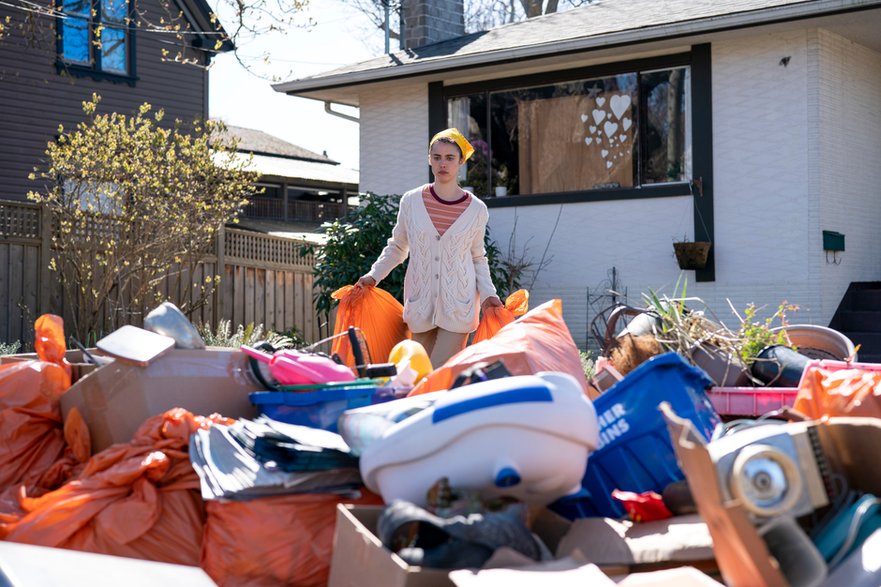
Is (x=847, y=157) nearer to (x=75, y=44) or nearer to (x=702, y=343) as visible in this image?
(x=702, y=343)

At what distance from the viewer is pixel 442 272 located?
19.7ft

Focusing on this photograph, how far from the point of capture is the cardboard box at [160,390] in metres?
4.01

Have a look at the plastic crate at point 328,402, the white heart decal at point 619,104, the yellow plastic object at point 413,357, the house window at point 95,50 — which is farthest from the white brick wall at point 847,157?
the house window at point 95,50

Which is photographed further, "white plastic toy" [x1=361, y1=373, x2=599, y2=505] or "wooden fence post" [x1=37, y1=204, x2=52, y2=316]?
"wooden fence post" [x1=37, y1=204, x2=52, y2=316]

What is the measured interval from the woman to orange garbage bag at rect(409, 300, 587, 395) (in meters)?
1.59

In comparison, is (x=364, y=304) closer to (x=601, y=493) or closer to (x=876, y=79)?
(x=601, y=493)

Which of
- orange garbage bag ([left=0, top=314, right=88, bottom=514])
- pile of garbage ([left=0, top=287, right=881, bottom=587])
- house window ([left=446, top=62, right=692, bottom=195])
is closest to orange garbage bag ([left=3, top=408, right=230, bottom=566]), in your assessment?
pile of garbage ([left=0, top=287, right=881, bottom=587])

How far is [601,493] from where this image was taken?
127 inches

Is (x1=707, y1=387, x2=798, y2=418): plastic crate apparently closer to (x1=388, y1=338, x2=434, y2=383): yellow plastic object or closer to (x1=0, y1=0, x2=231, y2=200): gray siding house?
(x1=388, y1=338, x2=434, y2=383): yellow plastic object

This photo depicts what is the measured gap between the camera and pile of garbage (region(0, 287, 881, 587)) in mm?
2398

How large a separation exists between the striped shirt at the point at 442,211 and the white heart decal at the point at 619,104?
6.51 metres

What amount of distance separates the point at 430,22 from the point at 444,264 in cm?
967

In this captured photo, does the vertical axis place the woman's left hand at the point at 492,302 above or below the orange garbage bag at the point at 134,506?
above

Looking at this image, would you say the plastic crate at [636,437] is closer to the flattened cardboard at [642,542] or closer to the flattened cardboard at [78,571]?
the flattened cardboard at [642,542]
